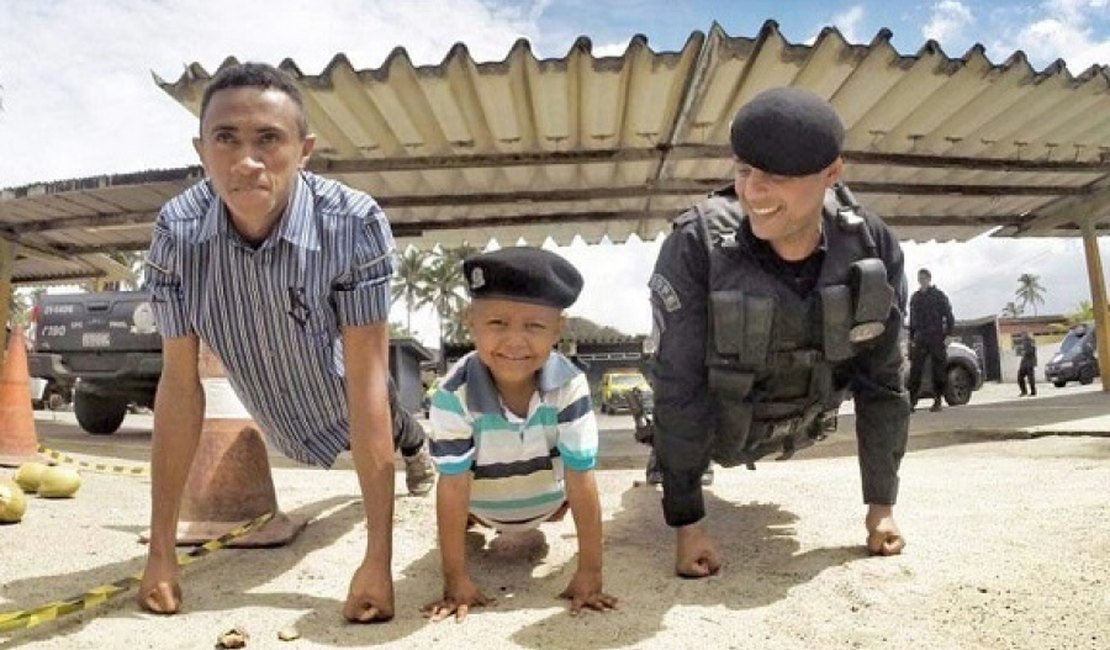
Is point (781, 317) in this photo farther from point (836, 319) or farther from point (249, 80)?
point (249, 80)

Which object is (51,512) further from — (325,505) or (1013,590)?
(1013,590)

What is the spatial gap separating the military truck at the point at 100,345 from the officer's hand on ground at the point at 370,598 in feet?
20.4

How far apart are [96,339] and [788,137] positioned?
7.67 m

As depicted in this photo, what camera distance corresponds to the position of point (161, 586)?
2273 mm

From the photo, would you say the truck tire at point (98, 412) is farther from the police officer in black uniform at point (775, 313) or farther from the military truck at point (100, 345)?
the police officer in black uniform at point (775, 313)

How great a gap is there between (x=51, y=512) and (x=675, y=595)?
10.00ft

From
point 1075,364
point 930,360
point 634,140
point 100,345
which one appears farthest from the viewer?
point 1075,364

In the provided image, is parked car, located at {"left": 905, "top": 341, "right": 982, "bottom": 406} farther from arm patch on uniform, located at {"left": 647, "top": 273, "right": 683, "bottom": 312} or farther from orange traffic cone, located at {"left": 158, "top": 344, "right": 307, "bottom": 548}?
orange traffic cone, located at {"left": 158, "top": 344, "right": 307, "bottom": 548}

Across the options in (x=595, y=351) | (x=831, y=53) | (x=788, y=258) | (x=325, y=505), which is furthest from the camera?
(x=595, y=351)

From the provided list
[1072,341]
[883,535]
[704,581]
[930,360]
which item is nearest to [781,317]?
[883,535]

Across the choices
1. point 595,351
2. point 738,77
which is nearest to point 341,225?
point 738,77

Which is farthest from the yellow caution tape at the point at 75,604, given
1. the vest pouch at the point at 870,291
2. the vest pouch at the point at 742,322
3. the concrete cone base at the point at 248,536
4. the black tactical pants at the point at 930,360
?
the black tactical pants at the point at 930,360

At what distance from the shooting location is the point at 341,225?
2.49 metres

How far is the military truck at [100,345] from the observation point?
25.3 feet
